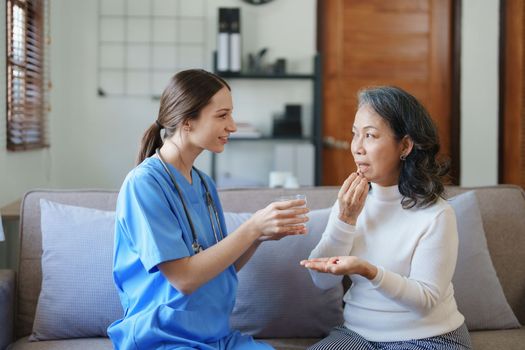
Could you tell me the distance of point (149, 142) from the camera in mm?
1800

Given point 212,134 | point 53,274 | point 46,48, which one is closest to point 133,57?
point 46,48

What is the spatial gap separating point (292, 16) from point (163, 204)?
11.3 feet

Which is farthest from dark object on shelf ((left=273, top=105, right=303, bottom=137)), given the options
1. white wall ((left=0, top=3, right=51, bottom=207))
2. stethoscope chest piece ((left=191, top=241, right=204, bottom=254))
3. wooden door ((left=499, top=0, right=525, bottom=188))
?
stethoscope chest piece ((left=191, top=241, right=204, bottom=254))

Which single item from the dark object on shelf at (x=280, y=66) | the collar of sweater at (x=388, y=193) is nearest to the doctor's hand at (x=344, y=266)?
the collar of sweater at (x=388, y=193)

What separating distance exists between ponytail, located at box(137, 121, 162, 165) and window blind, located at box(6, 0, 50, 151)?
1475 mm

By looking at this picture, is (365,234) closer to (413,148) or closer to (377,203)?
(377,203)

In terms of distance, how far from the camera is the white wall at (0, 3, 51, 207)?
294 cm

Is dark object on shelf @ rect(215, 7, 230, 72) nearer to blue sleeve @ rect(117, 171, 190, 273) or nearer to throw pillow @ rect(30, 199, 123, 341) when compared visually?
throw pillow @ rect(30, 199, 123, 341)

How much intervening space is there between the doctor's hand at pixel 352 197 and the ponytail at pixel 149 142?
51 centimetres

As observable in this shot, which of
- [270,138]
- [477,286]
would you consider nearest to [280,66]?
[270,138]

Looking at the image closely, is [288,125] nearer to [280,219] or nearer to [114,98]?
[114,98]

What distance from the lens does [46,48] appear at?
4.07 metres

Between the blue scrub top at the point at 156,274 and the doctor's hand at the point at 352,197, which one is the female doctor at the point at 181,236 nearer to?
the blue scrub top at the point at 156,274

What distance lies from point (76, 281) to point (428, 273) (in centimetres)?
103
